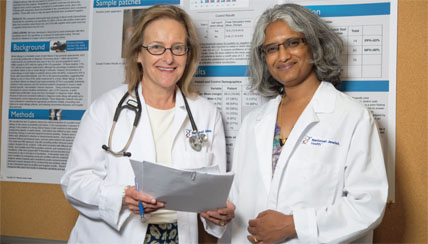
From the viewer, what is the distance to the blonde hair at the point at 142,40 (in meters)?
1.72

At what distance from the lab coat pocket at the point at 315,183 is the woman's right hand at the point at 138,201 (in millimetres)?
526

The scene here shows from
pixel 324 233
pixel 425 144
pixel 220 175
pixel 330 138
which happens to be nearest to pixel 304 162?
pixel 330 138

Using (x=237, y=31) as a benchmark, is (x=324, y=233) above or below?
below

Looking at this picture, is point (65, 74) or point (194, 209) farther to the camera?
point (65, 74)

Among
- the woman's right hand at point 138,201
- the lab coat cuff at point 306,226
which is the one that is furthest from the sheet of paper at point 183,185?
the lab coat cuff at point 306,226

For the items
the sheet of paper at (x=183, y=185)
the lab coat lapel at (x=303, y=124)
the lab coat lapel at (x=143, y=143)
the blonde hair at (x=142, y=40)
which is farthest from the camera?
the blonde hair at (x=142, y=40)

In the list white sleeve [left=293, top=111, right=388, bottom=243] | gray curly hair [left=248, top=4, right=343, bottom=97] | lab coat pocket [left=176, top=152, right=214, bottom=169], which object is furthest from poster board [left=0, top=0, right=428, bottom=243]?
lab coat pocket [left=176, top=152, right=214, bottom=169]

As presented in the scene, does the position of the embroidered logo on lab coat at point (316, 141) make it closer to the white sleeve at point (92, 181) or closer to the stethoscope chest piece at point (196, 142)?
the stethoscope chest piece at point (196, 142)

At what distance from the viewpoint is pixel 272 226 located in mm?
1437

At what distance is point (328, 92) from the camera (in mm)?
1559

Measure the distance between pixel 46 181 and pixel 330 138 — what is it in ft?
5.39

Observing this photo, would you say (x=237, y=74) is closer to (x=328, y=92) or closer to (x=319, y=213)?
(x=328, y=92)

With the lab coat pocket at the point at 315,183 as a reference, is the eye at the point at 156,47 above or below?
above

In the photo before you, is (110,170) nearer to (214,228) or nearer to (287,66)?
(214,228)
